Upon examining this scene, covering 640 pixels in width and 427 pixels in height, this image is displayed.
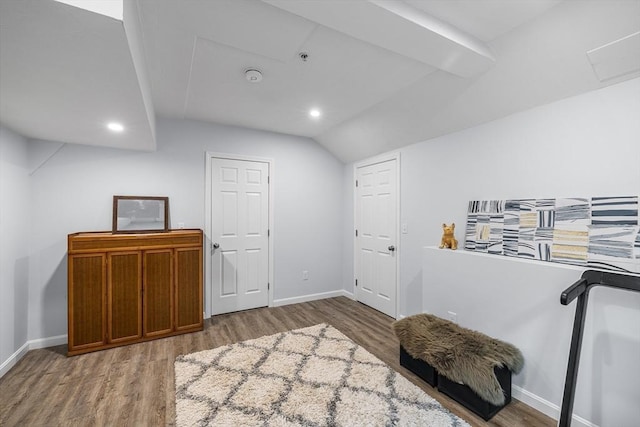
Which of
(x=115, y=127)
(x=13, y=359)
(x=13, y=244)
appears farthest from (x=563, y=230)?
(x=13, y=359)

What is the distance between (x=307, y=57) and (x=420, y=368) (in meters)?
2.54

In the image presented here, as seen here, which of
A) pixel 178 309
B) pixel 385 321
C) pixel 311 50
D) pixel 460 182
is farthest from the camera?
pixel 385 321

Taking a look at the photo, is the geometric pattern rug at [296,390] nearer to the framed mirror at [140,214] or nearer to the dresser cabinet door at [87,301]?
the dresser cabinet door at [87,301]

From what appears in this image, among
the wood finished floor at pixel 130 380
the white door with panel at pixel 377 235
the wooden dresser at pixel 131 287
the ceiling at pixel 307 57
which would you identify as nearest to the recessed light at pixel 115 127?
the ceiling at pixel 307 57

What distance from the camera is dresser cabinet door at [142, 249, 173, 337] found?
287 centimetres

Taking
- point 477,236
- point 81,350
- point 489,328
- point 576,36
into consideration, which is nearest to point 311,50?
point 576,36

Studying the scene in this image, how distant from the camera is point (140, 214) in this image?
3.15 m

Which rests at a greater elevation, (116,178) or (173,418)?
(116,178)

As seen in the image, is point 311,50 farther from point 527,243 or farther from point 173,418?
point 173,418

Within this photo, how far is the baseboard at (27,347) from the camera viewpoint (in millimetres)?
2342

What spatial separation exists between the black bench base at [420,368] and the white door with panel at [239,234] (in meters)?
2.13

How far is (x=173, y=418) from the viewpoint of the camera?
5.85ft

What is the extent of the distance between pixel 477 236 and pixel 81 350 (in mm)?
3816

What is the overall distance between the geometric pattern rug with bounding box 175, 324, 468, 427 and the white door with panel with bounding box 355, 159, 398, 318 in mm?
1140
